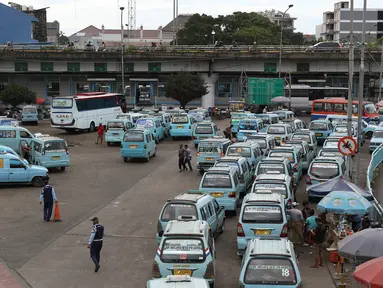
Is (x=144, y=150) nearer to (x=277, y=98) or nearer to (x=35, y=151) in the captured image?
(x=35, y=151)

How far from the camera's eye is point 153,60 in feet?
242

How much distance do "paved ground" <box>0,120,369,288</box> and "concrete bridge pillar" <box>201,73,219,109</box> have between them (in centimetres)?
4285

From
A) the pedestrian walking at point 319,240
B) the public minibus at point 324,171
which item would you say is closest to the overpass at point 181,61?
the public minibus at point 324,171

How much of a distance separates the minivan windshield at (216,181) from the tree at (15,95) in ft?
144

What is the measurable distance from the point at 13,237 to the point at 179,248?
712 centimetres

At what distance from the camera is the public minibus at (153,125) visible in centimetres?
4022

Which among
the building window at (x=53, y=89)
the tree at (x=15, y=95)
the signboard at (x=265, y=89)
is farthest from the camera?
the building window at (x=53, y=89)

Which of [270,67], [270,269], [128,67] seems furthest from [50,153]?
[270,67]

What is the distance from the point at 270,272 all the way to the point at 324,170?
12316mm

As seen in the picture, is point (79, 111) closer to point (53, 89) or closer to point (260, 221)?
point (260, 221)

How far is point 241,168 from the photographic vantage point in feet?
76.5

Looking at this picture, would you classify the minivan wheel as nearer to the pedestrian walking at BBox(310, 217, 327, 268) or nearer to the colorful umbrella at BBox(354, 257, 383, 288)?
the pedestrian walking at BBox(310, 217, 327, 268)

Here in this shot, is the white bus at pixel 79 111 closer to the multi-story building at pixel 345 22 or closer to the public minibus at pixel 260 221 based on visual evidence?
the public minibus at pixel 260 221

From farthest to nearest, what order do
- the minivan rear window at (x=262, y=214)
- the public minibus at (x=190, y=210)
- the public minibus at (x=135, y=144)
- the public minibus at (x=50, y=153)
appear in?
the public minibus at (x=135, y=144), the public minibus at (x=50, y=153), the public minibus at (x=190, y=210), the minivan rear window at (x=262, y=214)
